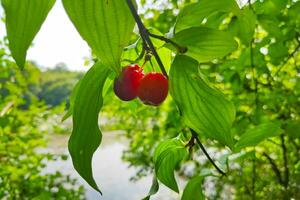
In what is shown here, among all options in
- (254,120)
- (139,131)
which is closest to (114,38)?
(254,120)

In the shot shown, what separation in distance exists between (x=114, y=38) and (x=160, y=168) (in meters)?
0.25

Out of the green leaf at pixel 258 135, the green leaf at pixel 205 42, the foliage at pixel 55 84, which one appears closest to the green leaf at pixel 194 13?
the green leaf at pixel 205 42

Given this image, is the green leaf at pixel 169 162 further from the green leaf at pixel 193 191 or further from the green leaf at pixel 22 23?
the green leaf at pixel 22 23

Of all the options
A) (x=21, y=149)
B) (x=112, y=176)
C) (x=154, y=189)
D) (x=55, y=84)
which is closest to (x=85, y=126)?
(x=154, y=189)

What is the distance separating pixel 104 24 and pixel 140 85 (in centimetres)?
13

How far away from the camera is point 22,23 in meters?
0.27

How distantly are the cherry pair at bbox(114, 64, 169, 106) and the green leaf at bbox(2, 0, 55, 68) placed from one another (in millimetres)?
124

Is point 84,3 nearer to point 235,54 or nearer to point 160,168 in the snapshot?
point 160,168

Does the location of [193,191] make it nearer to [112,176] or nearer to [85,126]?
[85,126]

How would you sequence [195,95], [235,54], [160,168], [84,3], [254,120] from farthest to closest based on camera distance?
[235,54] → [254,120] → [160,168] → [195,95] → [84,3]

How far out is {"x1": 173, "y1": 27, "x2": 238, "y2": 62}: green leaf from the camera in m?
0.37

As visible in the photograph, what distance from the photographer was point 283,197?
181cm

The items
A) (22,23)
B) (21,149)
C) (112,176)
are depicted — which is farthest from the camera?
(112,176)

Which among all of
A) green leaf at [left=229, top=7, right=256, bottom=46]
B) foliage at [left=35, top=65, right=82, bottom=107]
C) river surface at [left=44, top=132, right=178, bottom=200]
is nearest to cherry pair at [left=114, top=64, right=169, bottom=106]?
green leaf at [left=229, top=7, right=256, bottom=46]
